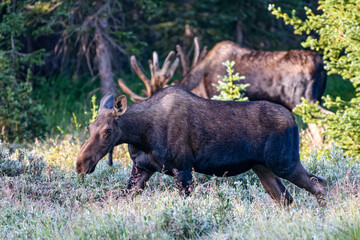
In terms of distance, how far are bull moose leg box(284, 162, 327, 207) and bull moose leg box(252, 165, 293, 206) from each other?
19cm

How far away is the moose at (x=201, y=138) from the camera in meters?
5.98

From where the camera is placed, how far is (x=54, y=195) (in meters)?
6.90

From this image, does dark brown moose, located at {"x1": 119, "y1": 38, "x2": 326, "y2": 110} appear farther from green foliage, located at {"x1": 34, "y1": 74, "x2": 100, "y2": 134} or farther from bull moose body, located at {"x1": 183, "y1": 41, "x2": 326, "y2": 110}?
green foliage, located at {"x1": 34, "y1": 74, "x2": 100, "y2": 134}

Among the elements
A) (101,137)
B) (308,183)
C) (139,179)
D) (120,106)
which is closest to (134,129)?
(120,106)

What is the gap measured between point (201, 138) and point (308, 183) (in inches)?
52.9

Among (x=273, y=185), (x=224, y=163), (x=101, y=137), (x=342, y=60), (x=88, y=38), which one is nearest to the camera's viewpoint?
(x=101, y=137)

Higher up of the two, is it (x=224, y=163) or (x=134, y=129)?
(x=134, y=129)

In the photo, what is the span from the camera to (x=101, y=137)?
5.82m

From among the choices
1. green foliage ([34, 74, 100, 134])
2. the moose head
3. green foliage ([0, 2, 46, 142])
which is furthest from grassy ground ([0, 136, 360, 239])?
green foliage ([34, 74, 100, 134])

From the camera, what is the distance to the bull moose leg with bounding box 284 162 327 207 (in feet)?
20.3

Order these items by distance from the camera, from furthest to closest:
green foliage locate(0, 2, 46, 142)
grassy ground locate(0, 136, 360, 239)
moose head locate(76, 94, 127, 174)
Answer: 1. green foliage locate(0, 2, 46, 142)
2. moose head locate(76, 94, 127, 174)
3. grassy ground locate(0, 136, 360, 239)

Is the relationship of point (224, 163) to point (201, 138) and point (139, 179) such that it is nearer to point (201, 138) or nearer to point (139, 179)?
point (201, 138)

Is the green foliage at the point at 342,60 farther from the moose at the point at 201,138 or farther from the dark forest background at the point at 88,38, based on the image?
the dark forest background at the point at 88,38

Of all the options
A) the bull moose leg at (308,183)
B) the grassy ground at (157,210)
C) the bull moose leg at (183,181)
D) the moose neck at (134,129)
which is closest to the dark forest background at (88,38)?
the grassy ground at (157,210)
